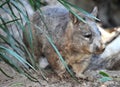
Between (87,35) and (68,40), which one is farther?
(68,40)

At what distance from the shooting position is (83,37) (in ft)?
18.1

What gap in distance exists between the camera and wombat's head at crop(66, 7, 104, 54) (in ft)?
17.7

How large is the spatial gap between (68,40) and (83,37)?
21 centimetres

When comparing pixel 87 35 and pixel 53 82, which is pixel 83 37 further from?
pixel 53 82

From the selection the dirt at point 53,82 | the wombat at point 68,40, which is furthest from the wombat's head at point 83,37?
the dirt at point 53,82

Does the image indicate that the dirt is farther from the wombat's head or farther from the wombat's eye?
the wombat's eye

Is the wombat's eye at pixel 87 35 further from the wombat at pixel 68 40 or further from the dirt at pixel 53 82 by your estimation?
the dirt at pixel 53 82

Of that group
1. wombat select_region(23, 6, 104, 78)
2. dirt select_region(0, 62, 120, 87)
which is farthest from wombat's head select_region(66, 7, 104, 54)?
dirt select_region(0, 62, 120, 87)

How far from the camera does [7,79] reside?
574cm

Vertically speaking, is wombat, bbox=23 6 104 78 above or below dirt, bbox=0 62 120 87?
above

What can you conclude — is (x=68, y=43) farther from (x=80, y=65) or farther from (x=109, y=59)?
(x=109, y=59)

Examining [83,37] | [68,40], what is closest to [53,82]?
[68,40]

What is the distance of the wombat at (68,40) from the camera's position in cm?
547

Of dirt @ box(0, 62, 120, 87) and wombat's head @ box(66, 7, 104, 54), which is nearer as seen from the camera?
wombat's head @ box(66, 7, 104, 54)
